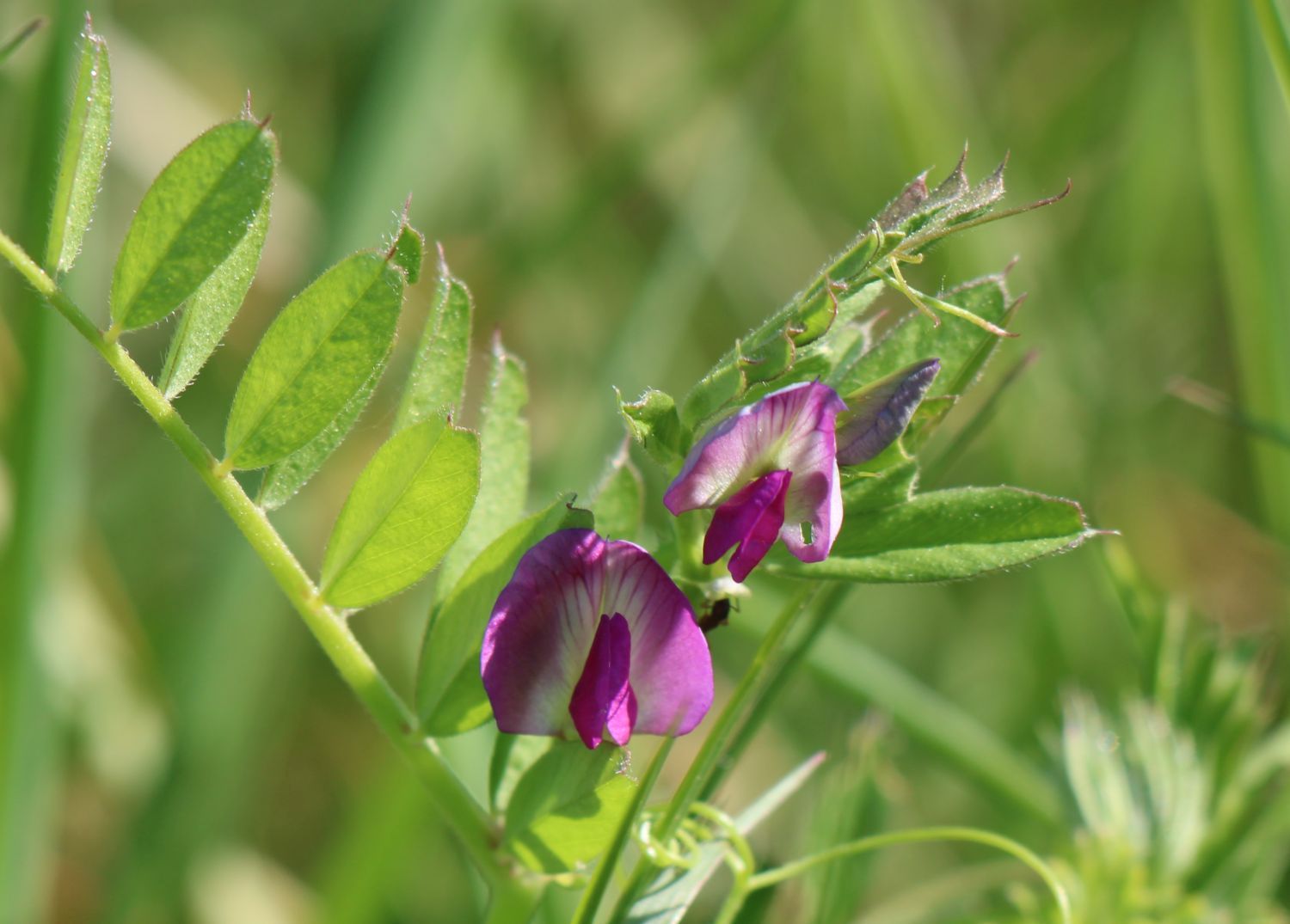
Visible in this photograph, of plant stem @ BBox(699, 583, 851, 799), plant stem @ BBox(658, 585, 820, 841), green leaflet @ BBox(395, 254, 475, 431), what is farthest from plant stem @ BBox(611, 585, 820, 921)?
green leaflet @ BBox(395, 254, 475, 431)

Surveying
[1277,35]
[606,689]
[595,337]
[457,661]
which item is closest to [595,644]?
[606,689]

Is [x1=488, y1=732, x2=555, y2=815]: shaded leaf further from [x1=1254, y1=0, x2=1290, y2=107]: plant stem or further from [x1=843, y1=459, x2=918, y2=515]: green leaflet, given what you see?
[x1=1254, y1=0, x2=1290, y2=107]: plant stem

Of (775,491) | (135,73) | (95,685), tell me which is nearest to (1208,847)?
(775,491)

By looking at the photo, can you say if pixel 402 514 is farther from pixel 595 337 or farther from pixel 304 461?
pixel 595 337

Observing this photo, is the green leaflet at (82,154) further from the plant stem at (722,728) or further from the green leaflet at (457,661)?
the plant stem at (722,728)

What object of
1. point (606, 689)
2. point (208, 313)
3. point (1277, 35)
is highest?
point (1277, 35)

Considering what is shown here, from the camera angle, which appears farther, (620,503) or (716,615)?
(620,503)
